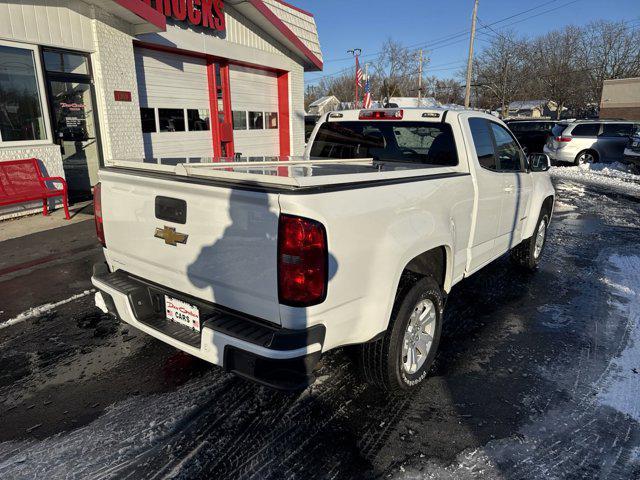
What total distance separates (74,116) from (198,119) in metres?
3.63

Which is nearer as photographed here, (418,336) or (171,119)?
(418,336)

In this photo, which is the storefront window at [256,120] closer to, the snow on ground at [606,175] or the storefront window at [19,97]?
the storefront window at [19,97]

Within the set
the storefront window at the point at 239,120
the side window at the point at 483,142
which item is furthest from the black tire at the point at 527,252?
the storefront window at the point at 239,120

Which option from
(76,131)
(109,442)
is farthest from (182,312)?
(76,131)

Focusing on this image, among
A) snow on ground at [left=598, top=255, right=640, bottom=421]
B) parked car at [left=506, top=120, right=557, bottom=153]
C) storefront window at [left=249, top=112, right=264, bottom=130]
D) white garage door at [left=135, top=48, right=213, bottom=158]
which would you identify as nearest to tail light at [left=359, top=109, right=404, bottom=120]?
snow on ground at [left=598, top=255, right=640, bottom=421]

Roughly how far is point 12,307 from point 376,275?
153 inches

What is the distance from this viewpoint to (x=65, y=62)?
8.50 m

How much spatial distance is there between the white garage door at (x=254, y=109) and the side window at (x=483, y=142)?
10.2m

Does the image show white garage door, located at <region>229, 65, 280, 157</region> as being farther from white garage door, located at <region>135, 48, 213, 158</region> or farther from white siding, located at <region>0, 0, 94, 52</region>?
white siding, located at <region>0, 0, 94, 52</region>

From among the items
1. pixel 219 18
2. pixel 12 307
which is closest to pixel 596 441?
pixel 12 307

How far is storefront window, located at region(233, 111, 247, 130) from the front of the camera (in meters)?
13.5

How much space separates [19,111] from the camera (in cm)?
792

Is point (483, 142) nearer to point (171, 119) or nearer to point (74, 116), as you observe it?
point (74, 116)

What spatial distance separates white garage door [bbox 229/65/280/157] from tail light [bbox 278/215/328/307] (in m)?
11.9
